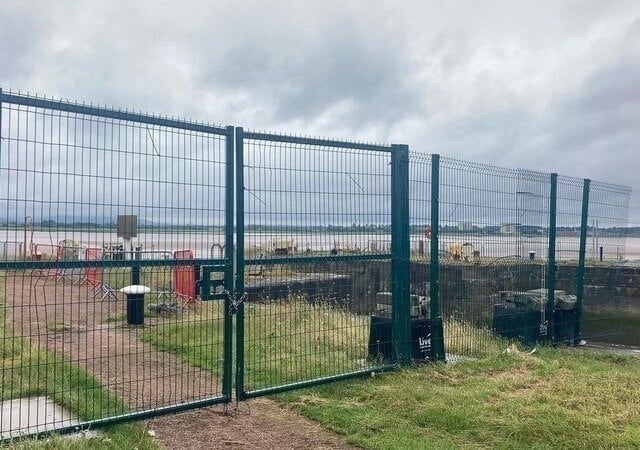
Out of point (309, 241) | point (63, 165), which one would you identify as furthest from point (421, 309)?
point (63, 165)

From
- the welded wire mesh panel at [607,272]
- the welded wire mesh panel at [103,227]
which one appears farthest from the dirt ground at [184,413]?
the welded wire mesh panel at [607,272]

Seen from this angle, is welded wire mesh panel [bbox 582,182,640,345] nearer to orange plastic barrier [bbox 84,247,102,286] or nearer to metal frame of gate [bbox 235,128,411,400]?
metal frame of gate [bbox 235,128,411,400]

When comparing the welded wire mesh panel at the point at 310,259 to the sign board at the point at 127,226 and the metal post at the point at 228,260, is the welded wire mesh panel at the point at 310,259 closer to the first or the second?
the metal post at the point at 228,260

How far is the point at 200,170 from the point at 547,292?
247 inches

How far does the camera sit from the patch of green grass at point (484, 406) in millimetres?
4676

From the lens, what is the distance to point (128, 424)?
185 inches

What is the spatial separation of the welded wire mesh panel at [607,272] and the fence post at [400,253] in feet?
14.6

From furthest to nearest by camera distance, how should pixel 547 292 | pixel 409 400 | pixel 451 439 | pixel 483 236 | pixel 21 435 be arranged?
pixel 547 292 < pixel 483 236 < pixel 409 400 < pixel 451 439 < pixel 21 435

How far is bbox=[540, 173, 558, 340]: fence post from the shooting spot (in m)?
8.92

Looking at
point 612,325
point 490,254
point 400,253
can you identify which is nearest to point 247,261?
point 400,253

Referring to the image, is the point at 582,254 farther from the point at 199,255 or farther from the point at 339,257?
the point at 199,255

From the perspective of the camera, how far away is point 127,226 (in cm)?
460

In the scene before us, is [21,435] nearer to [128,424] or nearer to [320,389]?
[128,424]

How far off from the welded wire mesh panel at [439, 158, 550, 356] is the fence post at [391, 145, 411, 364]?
0.69 meters
